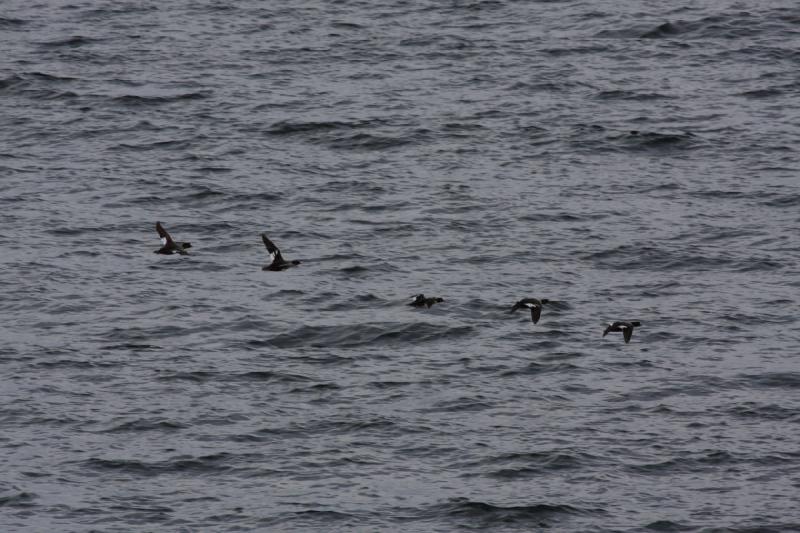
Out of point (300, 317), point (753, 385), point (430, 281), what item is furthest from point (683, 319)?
point (300, 317)

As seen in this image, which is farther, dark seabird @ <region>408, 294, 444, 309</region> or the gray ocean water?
dark seabird @ <region>408, 294, 444, 309</region>

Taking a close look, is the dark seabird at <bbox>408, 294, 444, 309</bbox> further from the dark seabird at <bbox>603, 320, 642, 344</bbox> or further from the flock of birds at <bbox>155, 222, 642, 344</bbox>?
the dark seabird at <bbox>603, 320, 642, 344</bbox>

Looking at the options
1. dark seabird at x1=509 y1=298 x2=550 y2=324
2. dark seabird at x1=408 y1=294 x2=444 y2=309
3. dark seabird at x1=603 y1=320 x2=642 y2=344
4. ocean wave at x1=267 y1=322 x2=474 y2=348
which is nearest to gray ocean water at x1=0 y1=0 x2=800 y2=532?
ocean wave at x1=267 y1=322 x2=474 y2=348

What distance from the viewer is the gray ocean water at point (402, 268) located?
118 feet

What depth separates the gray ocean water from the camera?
35.9m

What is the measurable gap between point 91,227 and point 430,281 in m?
10.0

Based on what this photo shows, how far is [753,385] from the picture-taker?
39844 mm

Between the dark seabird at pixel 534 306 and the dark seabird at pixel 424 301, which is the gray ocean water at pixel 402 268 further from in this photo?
the dark seabird at pixel 534 306

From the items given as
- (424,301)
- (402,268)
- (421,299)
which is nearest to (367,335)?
(424,301)

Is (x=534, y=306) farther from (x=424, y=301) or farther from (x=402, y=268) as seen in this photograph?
(x=402, y=268)

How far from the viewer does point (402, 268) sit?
4603 cm

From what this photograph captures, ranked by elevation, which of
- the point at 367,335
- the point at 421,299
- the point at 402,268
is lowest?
the point at 367,335

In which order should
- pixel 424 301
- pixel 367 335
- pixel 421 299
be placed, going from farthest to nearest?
pixel 367 335 → pixel 424 301 → pixel 421 299

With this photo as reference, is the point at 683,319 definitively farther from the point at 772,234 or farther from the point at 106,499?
the point at 106,499
